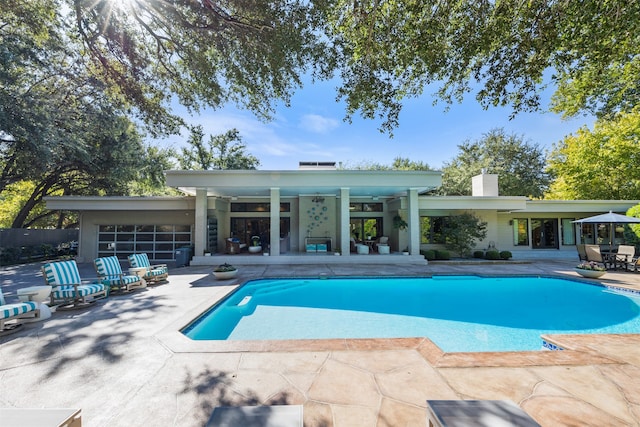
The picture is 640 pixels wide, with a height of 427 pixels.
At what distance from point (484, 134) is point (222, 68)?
94.5ft

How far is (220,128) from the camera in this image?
88.1 feet

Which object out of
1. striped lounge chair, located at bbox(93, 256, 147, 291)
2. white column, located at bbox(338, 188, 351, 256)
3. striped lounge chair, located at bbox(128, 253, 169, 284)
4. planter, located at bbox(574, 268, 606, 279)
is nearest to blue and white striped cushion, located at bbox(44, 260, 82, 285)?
striped lounge chair, located at bbox(93, 256, 147, 291)

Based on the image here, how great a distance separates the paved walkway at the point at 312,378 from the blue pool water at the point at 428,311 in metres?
1.31

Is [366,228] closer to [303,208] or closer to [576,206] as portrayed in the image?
[303,208]

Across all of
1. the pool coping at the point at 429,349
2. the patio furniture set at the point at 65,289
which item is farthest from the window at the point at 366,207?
the pool coping at the point at 429,349

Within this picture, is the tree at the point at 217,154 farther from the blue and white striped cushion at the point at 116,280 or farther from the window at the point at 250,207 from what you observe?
the blue and white striped cushion at the point at 116,280

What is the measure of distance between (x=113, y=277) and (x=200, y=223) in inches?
209

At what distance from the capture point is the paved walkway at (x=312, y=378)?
2555 millimetres

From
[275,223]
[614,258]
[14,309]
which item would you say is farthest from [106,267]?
[614,258]

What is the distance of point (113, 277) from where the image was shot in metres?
7.23

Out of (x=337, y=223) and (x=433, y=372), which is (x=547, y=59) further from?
(x=337, y=223)

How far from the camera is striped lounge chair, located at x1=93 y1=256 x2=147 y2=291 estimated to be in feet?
23.6

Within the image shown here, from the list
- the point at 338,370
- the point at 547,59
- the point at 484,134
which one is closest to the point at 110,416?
the point at 338,370

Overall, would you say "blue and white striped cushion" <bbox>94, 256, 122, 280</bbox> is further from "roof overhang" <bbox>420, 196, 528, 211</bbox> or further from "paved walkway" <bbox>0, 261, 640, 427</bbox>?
"roof overhang" <bbox>420, 196, 528, 211</bbox>
